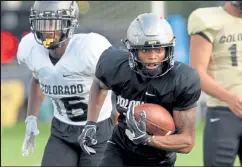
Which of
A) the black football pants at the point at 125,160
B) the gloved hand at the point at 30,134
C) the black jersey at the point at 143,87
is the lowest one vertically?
the gloved hand at the point at 30,134

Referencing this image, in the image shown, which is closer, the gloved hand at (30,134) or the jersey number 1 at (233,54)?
the jersey number 1 at (233,54)

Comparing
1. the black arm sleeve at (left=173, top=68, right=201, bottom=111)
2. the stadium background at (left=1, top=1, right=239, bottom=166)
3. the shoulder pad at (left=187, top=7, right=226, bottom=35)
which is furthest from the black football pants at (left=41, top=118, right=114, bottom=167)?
the stadium background at (left=1, top=1, right=239, bottom=166)

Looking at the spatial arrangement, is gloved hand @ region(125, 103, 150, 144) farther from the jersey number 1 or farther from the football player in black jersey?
the jersey number 1

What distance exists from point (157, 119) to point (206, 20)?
3.93 ft

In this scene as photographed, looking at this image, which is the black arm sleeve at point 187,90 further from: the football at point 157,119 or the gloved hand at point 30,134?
the gloved hand at point 30,134

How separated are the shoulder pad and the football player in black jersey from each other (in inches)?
31.4

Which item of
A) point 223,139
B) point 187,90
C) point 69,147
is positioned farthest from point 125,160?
point 223,139

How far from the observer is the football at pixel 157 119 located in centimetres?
443

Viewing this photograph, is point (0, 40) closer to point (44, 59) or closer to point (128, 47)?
point (44, 59)

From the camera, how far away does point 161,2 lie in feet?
31.0

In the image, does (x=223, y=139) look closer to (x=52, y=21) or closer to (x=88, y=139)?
(x=88, y=139)

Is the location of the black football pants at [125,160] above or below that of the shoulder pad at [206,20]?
below

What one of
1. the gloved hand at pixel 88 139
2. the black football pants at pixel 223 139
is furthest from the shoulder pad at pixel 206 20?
the gloved hand at pixel 88 139

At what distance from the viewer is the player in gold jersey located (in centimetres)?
530
